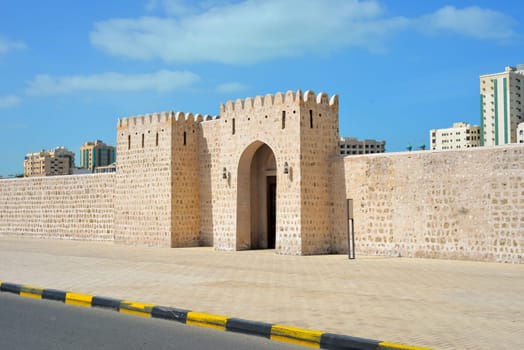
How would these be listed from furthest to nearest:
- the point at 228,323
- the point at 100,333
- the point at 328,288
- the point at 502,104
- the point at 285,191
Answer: the point at 502,104, the point at 285,191, the point at 328,288, the point at 228,323, the point at 100,333

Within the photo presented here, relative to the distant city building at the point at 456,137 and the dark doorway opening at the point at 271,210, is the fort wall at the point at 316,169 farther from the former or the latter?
the distant city building at the point at 456,137

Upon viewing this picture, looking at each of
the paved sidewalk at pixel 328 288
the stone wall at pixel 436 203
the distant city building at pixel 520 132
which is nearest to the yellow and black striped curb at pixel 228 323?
the paved sidewalk at pixel 328 288

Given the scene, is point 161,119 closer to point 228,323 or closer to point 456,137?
point 228,323

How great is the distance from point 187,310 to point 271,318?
1077 mm

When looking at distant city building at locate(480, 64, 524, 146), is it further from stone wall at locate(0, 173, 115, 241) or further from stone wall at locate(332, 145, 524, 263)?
stone wall at locate(0, 173, 115, 241)

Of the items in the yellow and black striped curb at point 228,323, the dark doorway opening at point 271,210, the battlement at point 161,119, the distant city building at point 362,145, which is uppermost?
the distant city building at point 362,145

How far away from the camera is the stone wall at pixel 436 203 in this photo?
12.7m

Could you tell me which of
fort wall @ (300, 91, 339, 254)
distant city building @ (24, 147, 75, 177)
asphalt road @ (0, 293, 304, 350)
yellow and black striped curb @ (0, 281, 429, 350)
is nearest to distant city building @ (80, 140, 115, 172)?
distant city building @ (24, 147, 75, 177)

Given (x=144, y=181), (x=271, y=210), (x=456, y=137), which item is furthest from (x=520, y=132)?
(x=144, y=181)

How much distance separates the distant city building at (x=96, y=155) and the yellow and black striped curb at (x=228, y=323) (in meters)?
89.9

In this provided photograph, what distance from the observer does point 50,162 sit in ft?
263

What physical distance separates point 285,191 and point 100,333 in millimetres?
9862

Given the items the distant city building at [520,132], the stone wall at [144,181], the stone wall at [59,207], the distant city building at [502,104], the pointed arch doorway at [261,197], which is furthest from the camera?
the distant city building at [502,104]

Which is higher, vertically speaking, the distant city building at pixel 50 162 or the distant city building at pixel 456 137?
the distant city building at pixel 50 162
